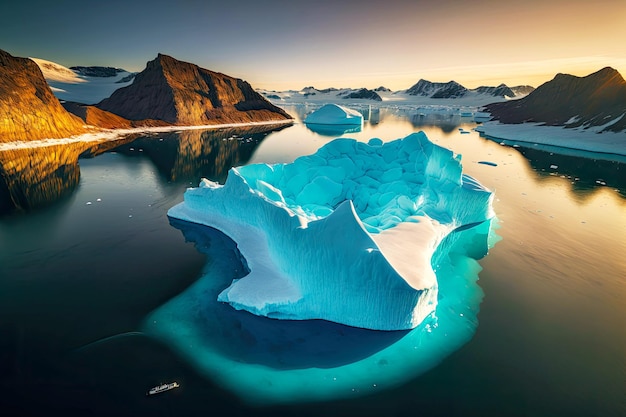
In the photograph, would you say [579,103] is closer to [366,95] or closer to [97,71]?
[366,95]

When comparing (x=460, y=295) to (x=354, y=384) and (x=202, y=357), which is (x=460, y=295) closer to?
(x=354, y=384)

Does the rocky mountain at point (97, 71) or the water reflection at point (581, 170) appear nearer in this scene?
the water reflection at point (581, 170)

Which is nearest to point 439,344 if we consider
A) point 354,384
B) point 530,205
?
point 354,384

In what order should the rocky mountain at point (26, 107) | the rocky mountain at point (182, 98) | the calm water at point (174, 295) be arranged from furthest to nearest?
the rocky mountain at point (182, 98) → the rocky mountain at point (26, 107) → the calm water at point (174, 295)

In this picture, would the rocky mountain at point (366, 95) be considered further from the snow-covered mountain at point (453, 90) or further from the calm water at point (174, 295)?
the calm water at point (174, 295)

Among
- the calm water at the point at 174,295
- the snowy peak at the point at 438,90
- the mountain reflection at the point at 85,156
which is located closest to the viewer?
the calm water at the point at 174,295

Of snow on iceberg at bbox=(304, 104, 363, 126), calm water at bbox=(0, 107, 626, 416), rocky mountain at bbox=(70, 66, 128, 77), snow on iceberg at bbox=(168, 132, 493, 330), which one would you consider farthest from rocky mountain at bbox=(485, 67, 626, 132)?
rocky mountain at bbox=(70, 66, 128, 77)

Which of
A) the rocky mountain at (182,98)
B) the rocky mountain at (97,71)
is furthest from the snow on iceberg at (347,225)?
the rocky mountain at (97,71)
